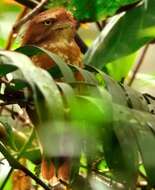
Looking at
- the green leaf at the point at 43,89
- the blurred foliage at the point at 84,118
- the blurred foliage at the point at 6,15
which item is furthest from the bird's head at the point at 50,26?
the green leaf at the point at 43,89

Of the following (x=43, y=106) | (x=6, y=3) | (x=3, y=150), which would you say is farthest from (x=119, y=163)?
(x=6, y=3)

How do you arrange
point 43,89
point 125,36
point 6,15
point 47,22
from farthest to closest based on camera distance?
point 6,15 < point 47,22 < point 125,36 < point 43,89

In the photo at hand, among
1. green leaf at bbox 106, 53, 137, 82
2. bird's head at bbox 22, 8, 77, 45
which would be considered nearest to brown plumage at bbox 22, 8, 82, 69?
bird's head at bbox 22, 8, 77, 45

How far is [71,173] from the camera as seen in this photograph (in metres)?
0.86

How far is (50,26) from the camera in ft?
5.69

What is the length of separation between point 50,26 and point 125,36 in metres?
0.25

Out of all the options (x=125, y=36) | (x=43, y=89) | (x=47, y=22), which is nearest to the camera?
(x=43, y=89)

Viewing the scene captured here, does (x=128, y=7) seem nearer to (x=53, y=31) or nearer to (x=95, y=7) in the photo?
(x=95, y=7)

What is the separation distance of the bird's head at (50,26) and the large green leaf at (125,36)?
135 mm

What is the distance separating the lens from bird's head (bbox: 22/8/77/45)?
5.52 ft

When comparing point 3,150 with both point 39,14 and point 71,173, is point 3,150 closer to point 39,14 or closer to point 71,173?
point 71,173

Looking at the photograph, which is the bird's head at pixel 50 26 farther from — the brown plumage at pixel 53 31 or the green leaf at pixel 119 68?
the green leaf at pixel 119 68

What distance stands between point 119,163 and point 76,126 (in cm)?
9

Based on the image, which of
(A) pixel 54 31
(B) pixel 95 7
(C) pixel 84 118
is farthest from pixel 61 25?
(C) pixel 84 118
